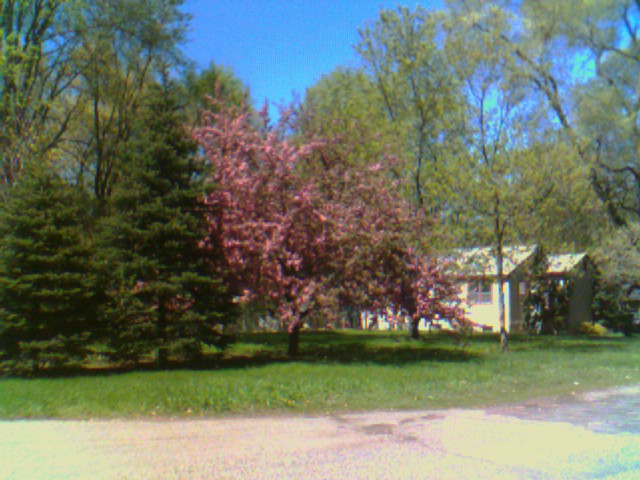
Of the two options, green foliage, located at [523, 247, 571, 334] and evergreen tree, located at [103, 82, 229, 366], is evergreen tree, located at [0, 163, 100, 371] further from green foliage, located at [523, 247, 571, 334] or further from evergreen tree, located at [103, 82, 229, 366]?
green foliage, located at [523, 247, 571, 334]

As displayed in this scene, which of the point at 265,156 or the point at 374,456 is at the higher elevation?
the point at 265,156

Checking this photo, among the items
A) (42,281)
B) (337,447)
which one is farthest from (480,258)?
(337,447)

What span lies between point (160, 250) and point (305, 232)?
3831 mm

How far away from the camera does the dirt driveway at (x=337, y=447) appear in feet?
23.3

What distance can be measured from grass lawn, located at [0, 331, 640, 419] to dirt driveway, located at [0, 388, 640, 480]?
2.48ft

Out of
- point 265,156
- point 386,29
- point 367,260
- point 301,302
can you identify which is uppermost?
point 386,29

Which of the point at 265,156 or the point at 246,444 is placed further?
the point at 265,156

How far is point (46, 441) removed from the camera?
845 centimetres

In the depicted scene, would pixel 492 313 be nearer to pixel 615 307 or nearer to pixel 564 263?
pixel 564 263

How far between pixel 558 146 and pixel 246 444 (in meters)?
17.8

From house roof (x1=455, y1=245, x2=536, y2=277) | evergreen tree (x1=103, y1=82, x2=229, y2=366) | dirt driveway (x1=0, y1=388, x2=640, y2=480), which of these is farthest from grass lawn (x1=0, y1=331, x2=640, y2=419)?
house roof (x1=455, y1=245, x2=536, y2=277)

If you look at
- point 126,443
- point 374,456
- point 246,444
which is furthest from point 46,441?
point 374,456

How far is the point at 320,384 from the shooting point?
12.7 metres

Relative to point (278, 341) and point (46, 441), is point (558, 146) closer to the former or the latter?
point (278, 341)
